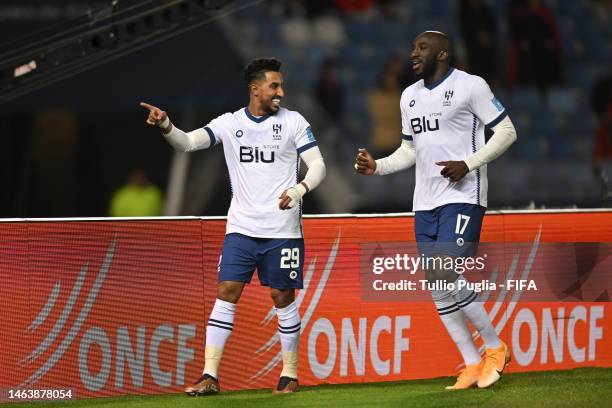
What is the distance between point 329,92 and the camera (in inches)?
701

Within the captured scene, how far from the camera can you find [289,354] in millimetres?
8070

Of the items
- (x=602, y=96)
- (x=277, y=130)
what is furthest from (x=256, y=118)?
(x=602, y=96)

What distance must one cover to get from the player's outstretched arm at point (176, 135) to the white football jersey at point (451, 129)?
1291mm

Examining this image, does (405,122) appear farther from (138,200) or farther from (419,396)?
(138,200)

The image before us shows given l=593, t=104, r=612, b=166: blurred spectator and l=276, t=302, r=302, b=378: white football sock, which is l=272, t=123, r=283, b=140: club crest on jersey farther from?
l=593, t=104, r=612, b=166: blurred spectator

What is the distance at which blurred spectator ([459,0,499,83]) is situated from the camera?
18.1 m

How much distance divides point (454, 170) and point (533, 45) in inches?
458

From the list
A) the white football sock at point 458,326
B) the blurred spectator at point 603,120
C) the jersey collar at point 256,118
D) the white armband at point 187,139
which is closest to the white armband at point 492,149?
the white football sock at point 458,326

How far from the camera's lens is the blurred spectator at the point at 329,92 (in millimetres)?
17781

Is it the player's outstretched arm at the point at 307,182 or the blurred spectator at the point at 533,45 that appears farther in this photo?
the blurred spectator at the point at 533,45

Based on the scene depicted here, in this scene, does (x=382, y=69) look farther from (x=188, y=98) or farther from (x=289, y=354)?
(x=289, y=354)

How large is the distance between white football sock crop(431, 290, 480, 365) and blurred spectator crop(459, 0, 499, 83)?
10.5 metres

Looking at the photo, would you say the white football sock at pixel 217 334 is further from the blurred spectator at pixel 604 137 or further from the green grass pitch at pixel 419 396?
the blurred spectator at pixel 604 137

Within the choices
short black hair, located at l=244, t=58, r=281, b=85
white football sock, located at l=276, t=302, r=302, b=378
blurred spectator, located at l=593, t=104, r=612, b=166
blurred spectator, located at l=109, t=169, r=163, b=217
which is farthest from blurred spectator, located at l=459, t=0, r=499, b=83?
white football sock, located at l=276, t=302, r=302, b=378
